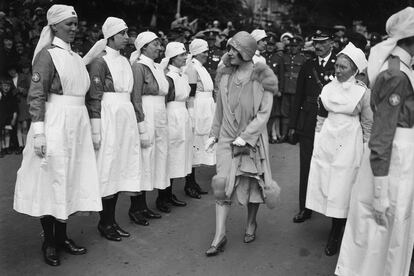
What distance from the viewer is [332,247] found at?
205 inches

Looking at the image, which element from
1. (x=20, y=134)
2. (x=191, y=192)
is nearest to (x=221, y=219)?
(x=191, y=192)

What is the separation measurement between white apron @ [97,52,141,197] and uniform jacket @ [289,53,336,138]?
2070 mm

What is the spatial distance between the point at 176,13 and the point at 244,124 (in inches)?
543

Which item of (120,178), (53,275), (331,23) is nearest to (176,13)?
(331,23)

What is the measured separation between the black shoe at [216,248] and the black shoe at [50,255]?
4.78 ft

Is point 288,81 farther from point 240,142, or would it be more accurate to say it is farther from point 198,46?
point 240,142

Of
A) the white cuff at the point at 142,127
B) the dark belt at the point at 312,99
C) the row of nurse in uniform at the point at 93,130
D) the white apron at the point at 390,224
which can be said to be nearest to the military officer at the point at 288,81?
the dark belt at the point at 312,99

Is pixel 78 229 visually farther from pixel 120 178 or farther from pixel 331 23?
pixel 331 23

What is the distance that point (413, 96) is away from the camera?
3572 mm

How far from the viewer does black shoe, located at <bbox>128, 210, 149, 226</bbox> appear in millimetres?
5867

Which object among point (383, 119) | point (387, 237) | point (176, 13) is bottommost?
point (387, 237)

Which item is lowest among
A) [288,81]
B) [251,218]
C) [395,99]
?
[251,218]

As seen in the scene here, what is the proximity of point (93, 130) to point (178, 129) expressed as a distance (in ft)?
5.48

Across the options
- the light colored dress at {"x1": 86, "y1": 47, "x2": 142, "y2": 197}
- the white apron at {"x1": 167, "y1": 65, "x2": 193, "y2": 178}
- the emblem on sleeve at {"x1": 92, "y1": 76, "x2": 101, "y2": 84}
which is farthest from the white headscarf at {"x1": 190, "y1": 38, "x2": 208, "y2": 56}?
the emblem on sleeve at {"x1": 92, "y1": 76, "x2": 101, "y2": 84}
